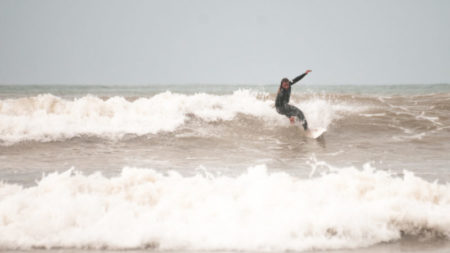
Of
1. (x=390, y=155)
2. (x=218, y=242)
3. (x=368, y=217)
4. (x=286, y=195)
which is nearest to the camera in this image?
(x=218, y=242)

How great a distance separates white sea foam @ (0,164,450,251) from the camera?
374cm

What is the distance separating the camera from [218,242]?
12.1ft

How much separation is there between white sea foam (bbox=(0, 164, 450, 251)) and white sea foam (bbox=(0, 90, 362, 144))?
5670 mm

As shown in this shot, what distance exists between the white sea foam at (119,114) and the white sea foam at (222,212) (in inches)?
223

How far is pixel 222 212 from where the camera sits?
4.21 m

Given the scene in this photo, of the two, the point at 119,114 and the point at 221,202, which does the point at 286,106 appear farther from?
the point at 221,202

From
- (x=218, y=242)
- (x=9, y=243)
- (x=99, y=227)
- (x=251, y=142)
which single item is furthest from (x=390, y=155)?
(x=9, y=243)

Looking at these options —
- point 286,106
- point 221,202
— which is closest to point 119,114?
point 286,106

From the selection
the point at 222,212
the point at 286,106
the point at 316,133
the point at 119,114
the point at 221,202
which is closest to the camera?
the point at 222,212

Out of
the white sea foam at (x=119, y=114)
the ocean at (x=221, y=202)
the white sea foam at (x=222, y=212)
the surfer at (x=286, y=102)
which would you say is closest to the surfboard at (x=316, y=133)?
the surfer at (x=286, y=102)

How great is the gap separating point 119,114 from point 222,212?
8.38 metres

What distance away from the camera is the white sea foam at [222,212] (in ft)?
12.3

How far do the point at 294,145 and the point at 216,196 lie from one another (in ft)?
18.9

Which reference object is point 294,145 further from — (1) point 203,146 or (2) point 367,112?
(2) point 367,112
